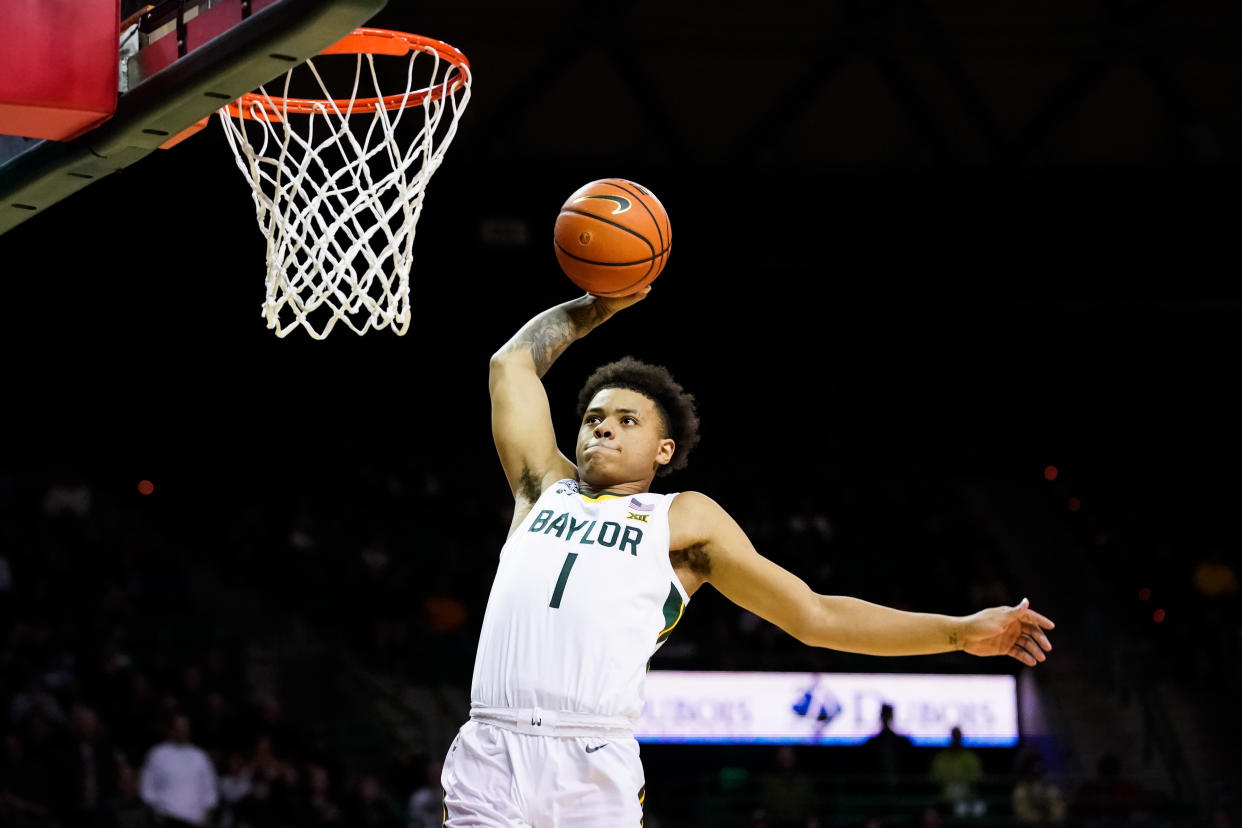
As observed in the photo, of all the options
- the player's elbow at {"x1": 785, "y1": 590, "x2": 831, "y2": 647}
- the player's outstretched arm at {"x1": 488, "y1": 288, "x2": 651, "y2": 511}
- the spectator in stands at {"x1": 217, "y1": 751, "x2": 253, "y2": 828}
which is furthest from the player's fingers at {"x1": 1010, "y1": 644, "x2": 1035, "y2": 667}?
the spectator in stands at {"x1": 217, "y1": 751, "x2": 253, "y2": 828}

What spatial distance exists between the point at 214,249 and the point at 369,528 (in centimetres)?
416

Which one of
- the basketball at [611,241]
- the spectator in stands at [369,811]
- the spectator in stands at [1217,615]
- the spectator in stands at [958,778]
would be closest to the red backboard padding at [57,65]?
the basketball at [611,241]

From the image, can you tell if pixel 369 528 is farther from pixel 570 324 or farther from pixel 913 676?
pixel 570 324

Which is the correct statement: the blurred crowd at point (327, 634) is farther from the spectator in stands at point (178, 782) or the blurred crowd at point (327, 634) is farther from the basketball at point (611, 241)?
the basketball at point (611, 241)

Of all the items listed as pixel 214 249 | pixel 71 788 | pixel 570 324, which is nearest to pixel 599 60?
pixel 214 249

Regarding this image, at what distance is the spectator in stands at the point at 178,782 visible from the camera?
9781mm

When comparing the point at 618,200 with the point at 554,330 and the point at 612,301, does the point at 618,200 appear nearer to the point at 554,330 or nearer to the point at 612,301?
the point at 612,301

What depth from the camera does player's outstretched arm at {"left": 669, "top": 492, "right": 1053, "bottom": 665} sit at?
3.91 metres

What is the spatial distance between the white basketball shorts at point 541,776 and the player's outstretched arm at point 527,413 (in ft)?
2.46

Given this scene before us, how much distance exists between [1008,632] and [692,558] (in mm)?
836

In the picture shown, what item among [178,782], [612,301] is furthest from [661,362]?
[612,301]

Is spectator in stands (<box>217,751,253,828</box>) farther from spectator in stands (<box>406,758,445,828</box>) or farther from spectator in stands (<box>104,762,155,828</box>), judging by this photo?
spectator in stands (<box>406,758,445,828</box>)

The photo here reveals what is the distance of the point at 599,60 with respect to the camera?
513 inches

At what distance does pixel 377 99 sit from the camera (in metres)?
5.21
